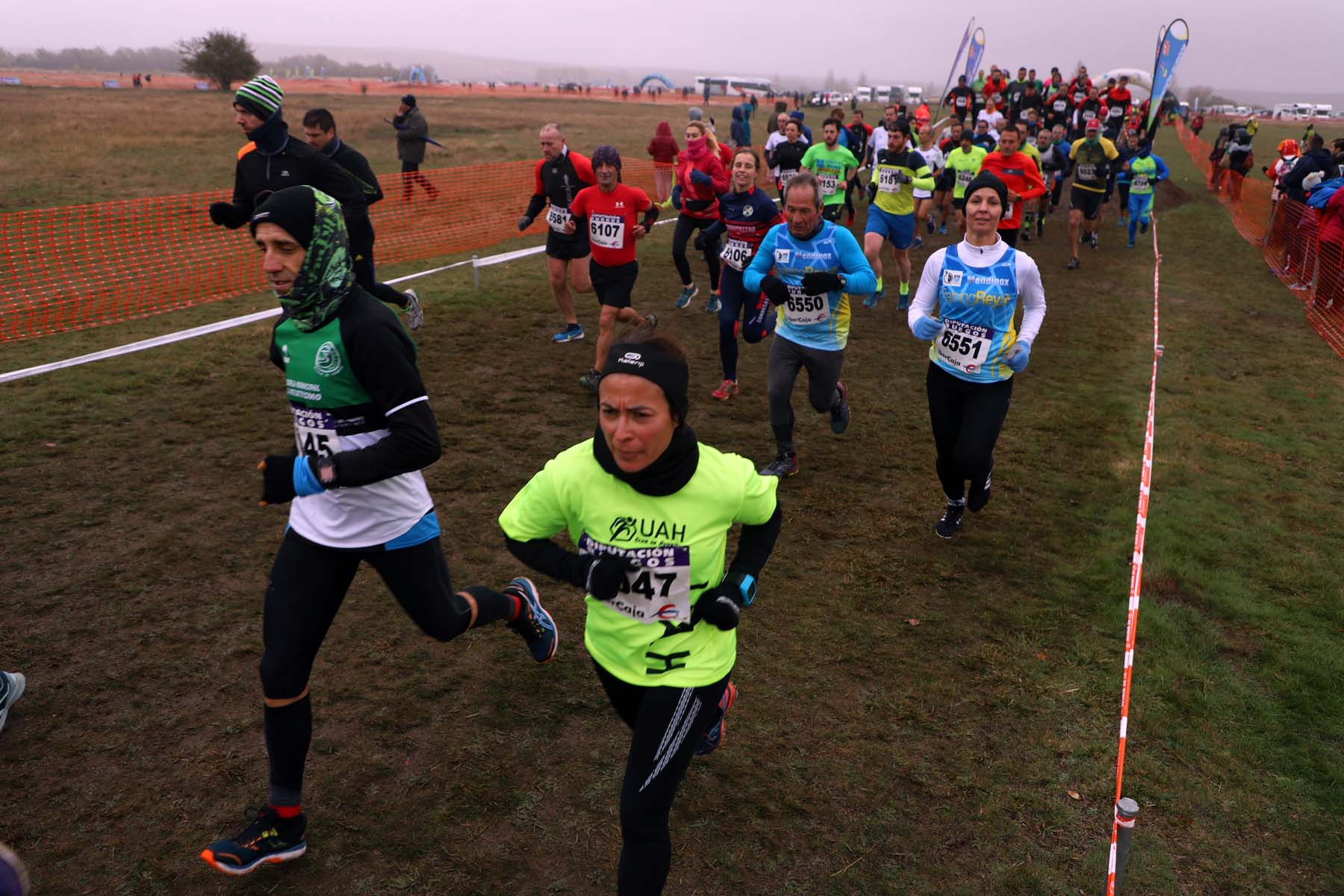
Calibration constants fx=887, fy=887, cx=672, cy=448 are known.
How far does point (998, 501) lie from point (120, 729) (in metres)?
5.90

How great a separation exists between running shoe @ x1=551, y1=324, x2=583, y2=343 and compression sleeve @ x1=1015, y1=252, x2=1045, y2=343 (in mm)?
5413

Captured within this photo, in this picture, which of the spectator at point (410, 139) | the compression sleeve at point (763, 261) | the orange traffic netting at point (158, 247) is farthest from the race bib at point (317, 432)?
the spectator at point (410, 139)

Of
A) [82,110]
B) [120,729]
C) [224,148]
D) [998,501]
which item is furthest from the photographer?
[82,110]

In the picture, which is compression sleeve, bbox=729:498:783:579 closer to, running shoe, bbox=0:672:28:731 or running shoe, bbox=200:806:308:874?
running shoe, bbox=200:806:308:874

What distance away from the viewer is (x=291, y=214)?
306cm

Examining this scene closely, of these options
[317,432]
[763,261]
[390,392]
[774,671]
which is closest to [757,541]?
[390,392]

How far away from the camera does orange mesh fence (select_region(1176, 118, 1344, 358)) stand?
506 inches

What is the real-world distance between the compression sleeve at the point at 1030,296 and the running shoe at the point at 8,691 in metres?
5.36

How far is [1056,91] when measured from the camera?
30.8 metres


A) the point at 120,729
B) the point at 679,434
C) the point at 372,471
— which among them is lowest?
the point at 120,729

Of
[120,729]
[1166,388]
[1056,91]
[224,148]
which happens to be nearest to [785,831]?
[120,729]

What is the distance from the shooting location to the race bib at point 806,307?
665 cm

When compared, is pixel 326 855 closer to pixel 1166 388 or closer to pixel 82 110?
pixel 1166 388

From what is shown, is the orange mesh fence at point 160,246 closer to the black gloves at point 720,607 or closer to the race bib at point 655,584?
the race bib at point 655,584
